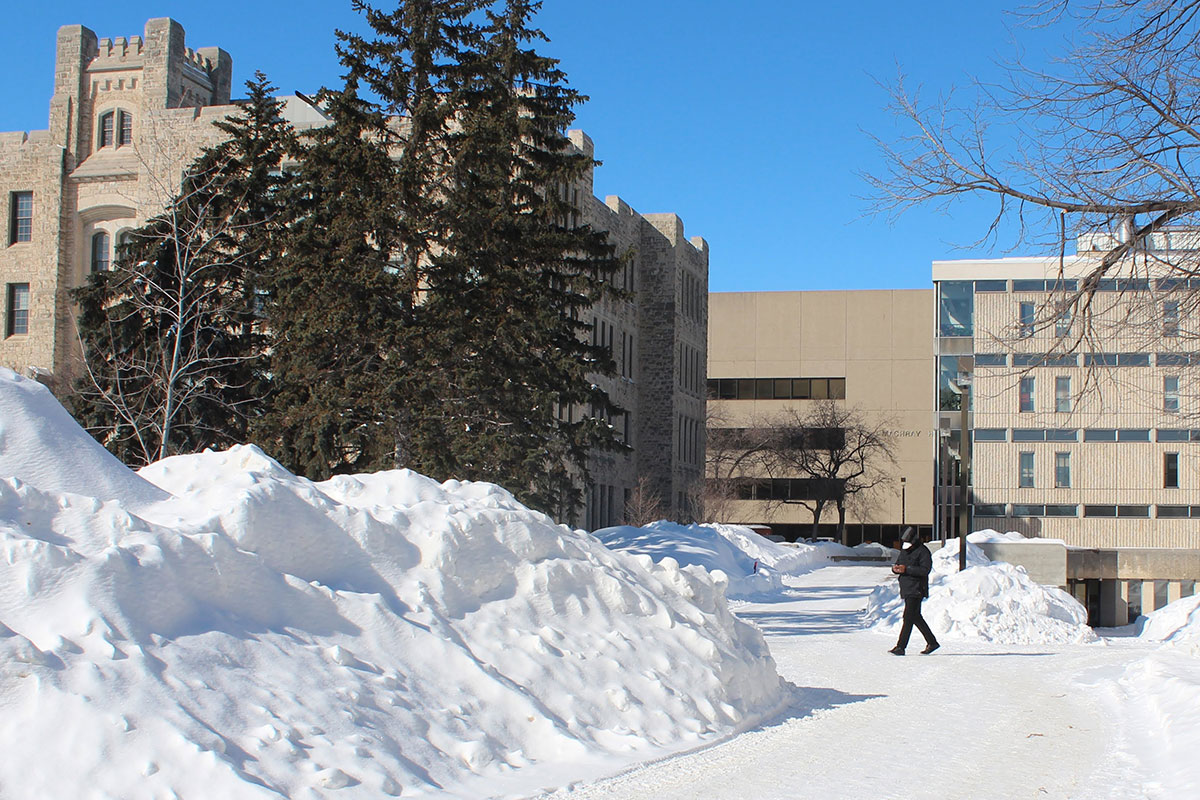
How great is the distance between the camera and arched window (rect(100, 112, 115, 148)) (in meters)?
49.3

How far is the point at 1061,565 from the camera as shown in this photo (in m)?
24.1

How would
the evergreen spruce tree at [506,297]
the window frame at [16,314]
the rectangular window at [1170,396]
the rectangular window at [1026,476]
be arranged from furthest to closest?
the rectangular window at [1026,476]
the window frame at [16,314]
the rectangular window at [1170,396]
the evergreen spruce tree at [506,297]

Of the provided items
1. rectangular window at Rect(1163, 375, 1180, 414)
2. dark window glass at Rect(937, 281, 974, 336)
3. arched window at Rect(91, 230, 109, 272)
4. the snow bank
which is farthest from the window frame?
rectangular window at Rect(1163, 375, 1180, 414)

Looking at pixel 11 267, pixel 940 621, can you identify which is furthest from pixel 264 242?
pixel 11 267

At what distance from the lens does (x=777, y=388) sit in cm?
7862

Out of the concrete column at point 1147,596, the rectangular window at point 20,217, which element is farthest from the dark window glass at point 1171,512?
the rectangular window at point 20,217

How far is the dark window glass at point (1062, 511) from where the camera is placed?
51.4 metres

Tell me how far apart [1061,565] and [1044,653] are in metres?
9.59

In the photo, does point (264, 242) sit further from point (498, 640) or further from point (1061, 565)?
point (498, 640)

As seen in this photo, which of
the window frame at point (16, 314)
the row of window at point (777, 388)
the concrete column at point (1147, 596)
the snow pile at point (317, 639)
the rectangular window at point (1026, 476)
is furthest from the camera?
the row of window at point (777, 388)

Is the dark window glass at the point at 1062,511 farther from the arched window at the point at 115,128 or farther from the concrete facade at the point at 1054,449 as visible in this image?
the arched window at the point at 115,128

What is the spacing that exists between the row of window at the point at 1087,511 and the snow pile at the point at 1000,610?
34.5m

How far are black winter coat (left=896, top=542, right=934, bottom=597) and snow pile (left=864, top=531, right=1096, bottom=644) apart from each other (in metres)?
3.04

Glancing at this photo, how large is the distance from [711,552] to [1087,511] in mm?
24521
